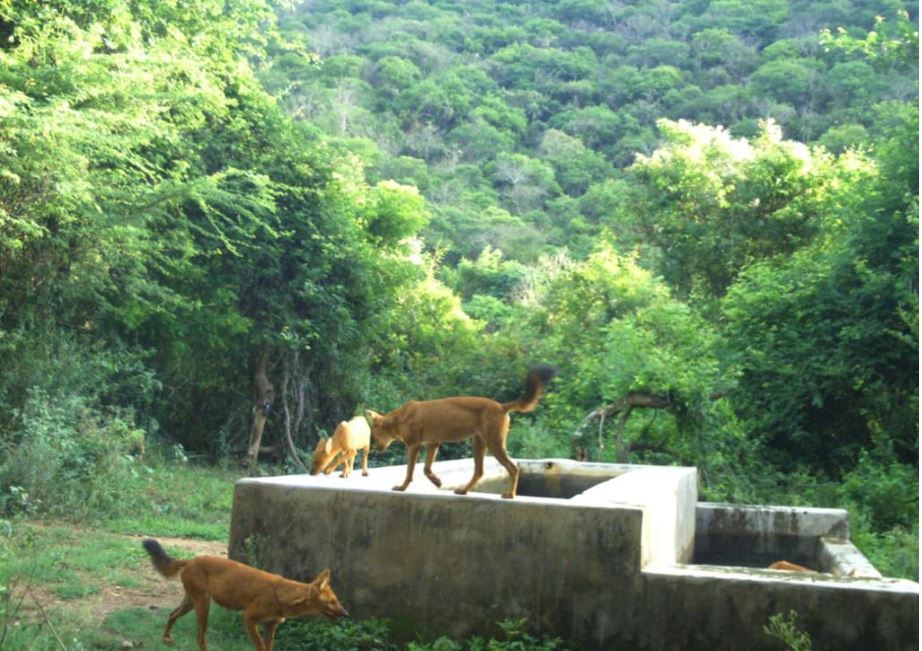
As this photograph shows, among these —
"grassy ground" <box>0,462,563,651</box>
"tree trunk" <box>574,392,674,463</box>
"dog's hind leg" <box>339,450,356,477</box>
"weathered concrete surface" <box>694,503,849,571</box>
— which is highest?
"tree trunk" <box>574,392,674,463</box>

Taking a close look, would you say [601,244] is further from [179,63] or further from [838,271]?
[179,63]

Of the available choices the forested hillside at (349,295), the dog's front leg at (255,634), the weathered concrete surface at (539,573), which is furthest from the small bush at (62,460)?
the dog's front leg at (255,634)

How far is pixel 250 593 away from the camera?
22.5ft

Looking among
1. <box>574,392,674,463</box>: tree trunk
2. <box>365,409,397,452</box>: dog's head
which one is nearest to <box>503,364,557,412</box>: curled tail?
<box>365,409,397,452</box>: dog's head

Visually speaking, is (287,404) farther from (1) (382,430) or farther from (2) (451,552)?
(2) (451,552)

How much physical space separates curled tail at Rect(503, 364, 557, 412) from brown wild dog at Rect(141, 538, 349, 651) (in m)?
1.92

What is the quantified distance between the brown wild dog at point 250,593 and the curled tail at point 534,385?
1919 millimetres

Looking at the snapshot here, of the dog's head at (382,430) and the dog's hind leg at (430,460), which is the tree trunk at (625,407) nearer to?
the dog's hind leg at (430,460)

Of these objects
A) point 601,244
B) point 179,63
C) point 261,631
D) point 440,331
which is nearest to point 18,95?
point 179,63

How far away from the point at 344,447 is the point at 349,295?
39.2ft

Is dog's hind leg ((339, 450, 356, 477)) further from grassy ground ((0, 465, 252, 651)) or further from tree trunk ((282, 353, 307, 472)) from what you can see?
tree trunk ((282, 353, 307, 472))

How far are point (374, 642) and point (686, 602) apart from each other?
212cm

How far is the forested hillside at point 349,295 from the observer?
14.7m

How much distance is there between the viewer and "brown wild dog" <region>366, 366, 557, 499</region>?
26.2 ft
